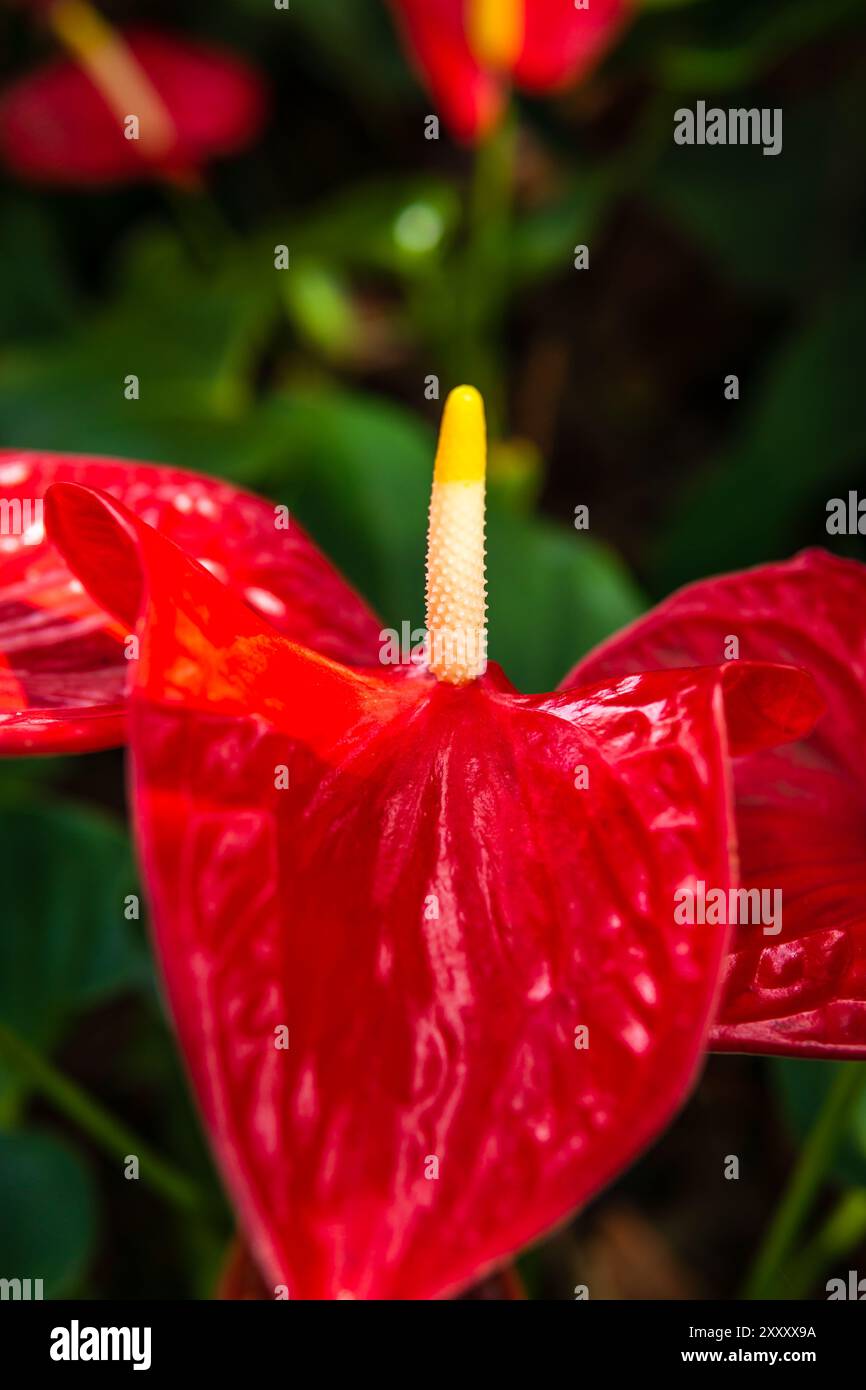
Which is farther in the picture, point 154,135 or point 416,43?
point 154,135

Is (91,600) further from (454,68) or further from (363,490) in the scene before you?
(454,68)

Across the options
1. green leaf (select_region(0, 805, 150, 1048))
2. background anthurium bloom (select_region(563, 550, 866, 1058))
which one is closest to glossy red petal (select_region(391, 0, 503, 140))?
green leaf (select_region(0, 805, 150, 1048))

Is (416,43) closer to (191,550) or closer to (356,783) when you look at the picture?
(191,550)

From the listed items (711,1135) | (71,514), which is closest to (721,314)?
(711,1135)

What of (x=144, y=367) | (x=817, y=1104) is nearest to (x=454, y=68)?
(x=144, y=367)

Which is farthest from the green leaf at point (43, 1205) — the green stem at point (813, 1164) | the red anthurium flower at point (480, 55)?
the red anthurium flower at point (480, 55)

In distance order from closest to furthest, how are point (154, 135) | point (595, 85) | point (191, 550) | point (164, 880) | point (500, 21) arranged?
1. point (164, 880)
2. point (191, 550)
3. point (500, 21)
4. point (154, 135)
5. point (595, 85)

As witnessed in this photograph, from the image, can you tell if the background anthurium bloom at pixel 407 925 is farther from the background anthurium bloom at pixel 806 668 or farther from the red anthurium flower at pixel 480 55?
the red anthurium flower at pixel 480 55
